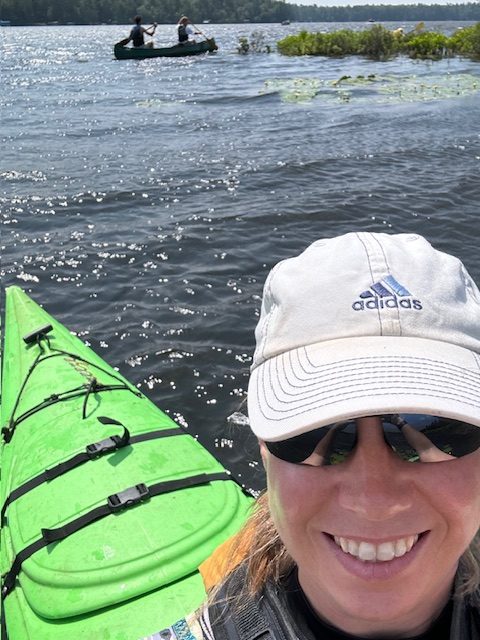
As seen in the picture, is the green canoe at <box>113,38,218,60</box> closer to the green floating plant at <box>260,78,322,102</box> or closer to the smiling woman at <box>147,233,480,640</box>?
the green floating plant at <box>260,78,322,102</box>

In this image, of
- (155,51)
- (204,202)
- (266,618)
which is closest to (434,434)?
(266,618)

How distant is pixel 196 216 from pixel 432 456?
7989mm

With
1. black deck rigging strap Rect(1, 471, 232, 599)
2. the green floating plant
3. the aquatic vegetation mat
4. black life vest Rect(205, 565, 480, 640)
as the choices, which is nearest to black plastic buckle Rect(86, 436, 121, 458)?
black deck rigging strap Rect(1, 471, 232, 599)

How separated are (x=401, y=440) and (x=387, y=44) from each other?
31.0 m

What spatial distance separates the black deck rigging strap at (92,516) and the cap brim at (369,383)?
6.64 ft

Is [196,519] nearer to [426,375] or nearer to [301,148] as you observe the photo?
[426,375]

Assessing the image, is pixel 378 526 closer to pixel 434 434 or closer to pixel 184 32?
pixel 434 434

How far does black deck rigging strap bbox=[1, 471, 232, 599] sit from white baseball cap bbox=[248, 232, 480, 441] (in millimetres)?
1957

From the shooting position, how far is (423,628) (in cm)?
139

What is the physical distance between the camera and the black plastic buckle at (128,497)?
309 centimetres

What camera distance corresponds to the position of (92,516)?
306 cm

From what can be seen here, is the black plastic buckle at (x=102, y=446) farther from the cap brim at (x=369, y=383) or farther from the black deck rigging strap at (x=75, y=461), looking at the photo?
the cap brim at (x=369, y=383)

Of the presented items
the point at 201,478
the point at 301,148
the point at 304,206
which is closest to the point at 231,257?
the point at 304,206

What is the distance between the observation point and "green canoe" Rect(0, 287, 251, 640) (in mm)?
2684
